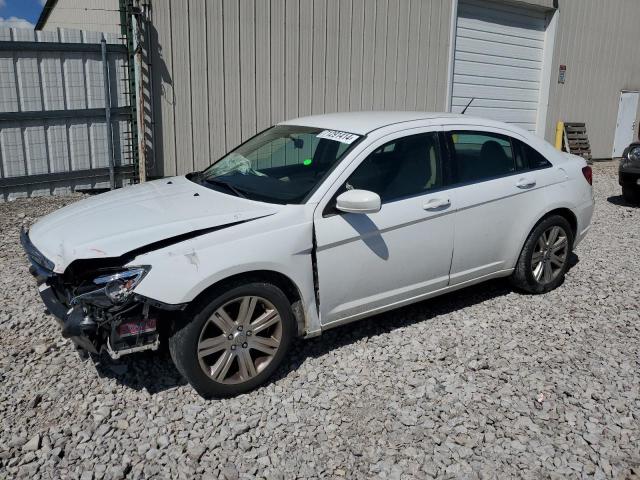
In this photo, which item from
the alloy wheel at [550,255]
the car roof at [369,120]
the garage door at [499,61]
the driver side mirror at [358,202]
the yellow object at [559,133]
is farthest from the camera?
the yellow object at [559,133]

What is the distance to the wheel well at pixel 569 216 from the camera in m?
5.11

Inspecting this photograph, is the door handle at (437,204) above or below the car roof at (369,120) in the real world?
below

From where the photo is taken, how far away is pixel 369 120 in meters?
4.48

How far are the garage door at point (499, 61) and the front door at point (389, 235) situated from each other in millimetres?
8308

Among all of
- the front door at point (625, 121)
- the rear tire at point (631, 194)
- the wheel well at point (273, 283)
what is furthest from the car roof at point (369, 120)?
the front door at point (625, 121)

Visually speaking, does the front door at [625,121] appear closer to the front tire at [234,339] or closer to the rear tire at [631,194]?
the rear tire at [631,194]

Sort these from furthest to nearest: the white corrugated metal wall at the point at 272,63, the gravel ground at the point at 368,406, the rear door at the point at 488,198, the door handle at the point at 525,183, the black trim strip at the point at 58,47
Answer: the white corrugated metal wall at the point at 272,63
the black trim strip at the point at 58,47
the door handle at the point at 525,183
the rear door at the point at 488,198
the gravel ground at the point at 368,406

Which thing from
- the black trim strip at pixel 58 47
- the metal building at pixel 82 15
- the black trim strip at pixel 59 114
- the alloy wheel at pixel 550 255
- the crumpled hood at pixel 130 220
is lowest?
the alloy wheel at pixel 550 255

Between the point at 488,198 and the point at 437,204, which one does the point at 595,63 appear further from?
the point at 437,204

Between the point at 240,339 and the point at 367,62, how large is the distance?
7.88m

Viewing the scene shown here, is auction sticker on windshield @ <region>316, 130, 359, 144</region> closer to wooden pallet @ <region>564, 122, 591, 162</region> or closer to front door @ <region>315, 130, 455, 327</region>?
front door @ <region>315, 130, 455, 327</region>

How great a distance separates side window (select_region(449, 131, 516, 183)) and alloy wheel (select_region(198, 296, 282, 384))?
6.15 ft

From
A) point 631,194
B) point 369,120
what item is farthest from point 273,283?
point 631,194

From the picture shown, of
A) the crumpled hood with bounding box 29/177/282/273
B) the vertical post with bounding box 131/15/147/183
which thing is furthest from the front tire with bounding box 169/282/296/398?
the vertical post with bounding box 131/15/147/183
